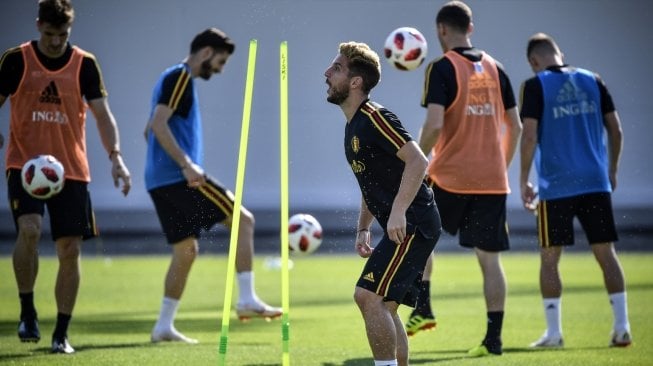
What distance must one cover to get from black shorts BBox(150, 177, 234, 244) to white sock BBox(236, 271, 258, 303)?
0.51m

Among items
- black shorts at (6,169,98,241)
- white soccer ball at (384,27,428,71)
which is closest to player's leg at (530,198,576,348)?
white soccer ball at (384,27,428,71)

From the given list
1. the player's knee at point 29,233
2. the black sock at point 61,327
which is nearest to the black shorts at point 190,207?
the player's knee at point 29,233

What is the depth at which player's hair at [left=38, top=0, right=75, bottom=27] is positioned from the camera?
8.66 meters

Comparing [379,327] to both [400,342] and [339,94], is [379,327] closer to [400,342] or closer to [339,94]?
[400,342]

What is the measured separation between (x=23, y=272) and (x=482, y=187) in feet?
11.6

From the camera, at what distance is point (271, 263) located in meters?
19.1

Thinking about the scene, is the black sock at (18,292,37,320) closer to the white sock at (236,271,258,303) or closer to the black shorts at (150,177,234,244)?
the black shorts at (150,177,234,244)

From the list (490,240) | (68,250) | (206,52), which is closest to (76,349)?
(68,250)

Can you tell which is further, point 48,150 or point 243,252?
point 243,252

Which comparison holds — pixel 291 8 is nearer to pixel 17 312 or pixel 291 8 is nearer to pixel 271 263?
pixel 271 263

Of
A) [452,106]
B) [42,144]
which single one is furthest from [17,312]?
[452,106]

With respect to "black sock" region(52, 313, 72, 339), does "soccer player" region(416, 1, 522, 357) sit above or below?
above

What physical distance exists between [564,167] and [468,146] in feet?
3.00

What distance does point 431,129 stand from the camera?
351 inches
